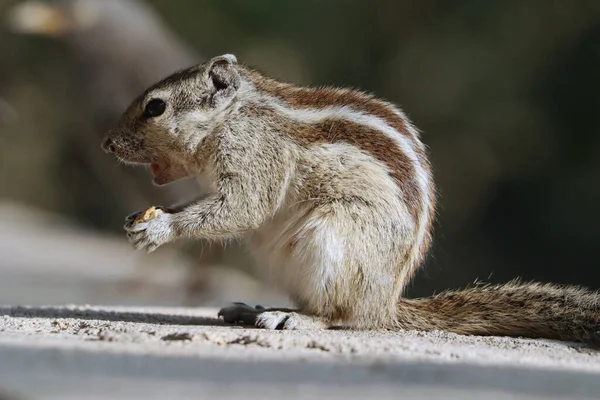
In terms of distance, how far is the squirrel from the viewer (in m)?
5.06

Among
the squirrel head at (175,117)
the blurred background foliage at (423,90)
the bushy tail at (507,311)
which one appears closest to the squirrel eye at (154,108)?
the squirrel head at (175,117)

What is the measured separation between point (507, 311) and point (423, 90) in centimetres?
1284

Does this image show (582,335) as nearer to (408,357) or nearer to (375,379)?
(408,357)

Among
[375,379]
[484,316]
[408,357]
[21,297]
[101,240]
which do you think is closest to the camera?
[375,379]

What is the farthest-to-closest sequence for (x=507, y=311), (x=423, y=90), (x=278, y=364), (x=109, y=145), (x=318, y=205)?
(x=423, y=90), (x=109, y=145), (x=507, y=311), (x=318, y=205), (x=278, y=364)

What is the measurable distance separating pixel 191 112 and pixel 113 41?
566 centimetres

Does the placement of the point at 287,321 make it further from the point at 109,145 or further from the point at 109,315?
the point at 109,145

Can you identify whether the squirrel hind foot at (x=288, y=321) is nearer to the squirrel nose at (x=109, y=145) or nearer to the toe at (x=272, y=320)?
the toe at (x=272, y=320)

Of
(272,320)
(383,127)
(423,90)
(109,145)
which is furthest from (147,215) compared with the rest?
(423,90)

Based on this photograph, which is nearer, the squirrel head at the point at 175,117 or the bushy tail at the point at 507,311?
the bushy tail at the point at 507,311

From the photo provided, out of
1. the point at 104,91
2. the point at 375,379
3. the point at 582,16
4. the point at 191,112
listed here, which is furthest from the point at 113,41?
the point at 582,16

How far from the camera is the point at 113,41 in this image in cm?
1086

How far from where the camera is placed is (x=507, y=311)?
210 inches

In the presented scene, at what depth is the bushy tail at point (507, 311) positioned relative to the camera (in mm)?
5195
